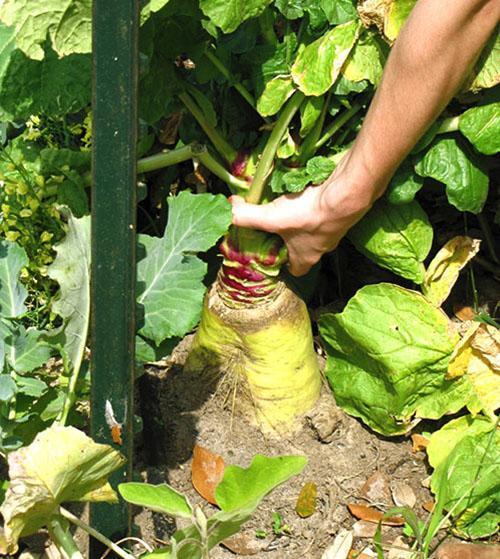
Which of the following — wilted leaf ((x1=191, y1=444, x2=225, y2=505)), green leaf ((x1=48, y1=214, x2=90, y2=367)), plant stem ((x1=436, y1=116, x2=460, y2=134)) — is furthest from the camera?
wilted leaf ((x1=191, y1=444, x2=225, y2=505))

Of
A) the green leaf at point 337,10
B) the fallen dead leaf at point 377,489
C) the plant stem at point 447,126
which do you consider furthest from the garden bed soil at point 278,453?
the green leaf at point 337,10

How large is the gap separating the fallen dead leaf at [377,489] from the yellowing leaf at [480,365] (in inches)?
10.0

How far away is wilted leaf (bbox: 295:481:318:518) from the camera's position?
90.3 inches

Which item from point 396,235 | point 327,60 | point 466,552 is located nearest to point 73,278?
point 327,60

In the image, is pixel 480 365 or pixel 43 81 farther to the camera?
pixel 480 365

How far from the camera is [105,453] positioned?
1.77 m

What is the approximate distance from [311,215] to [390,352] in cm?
36

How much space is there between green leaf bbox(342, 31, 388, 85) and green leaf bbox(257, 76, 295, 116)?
11cm

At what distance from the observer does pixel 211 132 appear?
231 cm

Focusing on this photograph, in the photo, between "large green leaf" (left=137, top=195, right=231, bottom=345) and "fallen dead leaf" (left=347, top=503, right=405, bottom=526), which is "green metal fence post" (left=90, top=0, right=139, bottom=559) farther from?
"fallen dead leaf" (left=347, top=503, right=405, bottom=526)

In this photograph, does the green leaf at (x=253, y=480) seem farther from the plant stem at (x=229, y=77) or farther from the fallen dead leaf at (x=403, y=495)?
the plant stem at (x=229, y=77)

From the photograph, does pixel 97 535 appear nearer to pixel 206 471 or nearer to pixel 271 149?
pixel 206 471

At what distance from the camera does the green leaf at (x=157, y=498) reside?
1647mm

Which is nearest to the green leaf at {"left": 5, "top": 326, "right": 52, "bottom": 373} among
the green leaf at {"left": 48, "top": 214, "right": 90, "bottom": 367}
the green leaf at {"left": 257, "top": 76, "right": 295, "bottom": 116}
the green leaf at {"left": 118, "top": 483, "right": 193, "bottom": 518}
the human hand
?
the green leaf at {"left": 48, "top": 214, "right": 90, "bottom": 367}
